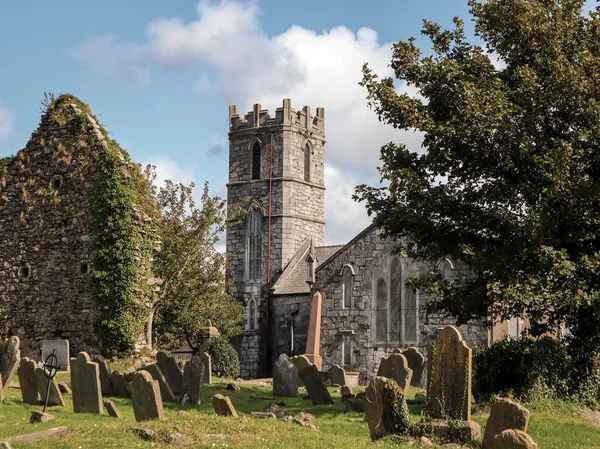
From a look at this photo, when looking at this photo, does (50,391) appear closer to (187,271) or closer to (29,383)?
(29,383)

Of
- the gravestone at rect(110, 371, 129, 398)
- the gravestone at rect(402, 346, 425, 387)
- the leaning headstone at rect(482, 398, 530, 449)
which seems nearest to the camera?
the leaning headstone at rect(482, 398, 530, 449)

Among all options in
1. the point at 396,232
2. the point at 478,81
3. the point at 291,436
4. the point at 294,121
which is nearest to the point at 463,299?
the point at 396,232

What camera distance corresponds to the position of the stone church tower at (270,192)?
168ft

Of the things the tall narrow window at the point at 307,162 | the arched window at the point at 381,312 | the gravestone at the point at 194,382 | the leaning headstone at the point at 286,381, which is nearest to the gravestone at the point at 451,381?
the gravestone at the point at 194,382

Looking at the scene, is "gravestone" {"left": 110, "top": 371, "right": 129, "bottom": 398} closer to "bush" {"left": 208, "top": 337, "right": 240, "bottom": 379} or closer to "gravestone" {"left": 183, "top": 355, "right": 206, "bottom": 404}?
"gravestone" {"left": 183, "top": 355, "right": 206, "bottom": 404}

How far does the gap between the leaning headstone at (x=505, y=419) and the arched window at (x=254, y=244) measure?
40.2 meters

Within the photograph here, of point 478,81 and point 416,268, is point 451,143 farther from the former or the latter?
point 416,268

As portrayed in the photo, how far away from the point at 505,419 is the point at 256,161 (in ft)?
144

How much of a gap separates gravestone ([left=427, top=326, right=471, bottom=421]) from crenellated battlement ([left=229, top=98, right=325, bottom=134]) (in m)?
41.7

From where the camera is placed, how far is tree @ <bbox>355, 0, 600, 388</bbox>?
57.0 feet

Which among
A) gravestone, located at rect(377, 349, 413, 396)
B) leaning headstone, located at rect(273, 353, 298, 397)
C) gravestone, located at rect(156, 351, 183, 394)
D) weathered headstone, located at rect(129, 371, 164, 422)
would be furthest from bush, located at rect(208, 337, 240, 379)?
weathered headstone, located at rect(129, 371, 164, 422)

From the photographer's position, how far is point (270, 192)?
52938 millimetres

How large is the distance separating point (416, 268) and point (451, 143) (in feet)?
55.9

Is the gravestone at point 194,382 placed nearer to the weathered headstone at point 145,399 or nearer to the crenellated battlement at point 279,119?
the weathered headstone at point 145,399
